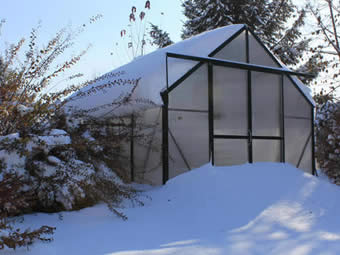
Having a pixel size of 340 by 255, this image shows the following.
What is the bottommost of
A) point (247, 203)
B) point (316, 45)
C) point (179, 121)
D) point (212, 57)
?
point (247, 203)

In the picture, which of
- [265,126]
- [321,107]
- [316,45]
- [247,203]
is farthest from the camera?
[316,45]

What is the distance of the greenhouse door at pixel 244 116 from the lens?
595 cm

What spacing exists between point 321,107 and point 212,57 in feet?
19.9

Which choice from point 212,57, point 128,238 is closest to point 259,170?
point 212,57

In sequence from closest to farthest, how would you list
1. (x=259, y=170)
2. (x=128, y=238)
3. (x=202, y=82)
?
(x=128, y=238) → (x=259, y=170) → (x=202, y=82)

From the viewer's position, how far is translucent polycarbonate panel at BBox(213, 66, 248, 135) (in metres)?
6.01

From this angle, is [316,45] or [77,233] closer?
[77,233]

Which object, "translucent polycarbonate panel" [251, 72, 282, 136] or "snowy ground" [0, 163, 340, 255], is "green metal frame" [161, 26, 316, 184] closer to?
"translucent polycarbonate panel" [251, 72, 282, 136]

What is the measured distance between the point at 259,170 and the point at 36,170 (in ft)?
11.5

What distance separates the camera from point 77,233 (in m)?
2.97

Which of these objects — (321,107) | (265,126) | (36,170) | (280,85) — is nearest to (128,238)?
(36,170)

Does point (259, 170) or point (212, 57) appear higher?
point (212, 57)

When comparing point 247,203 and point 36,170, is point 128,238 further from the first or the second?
point 247,203

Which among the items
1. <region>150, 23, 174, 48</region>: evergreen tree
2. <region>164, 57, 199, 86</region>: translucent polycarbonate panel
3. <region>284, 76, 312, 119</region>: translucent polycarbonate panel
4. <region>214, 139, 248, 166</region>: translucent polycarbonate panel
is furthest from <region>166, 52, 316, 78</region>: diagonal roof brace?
<region>150, 23, 174, 48</region>: evergreen tree
